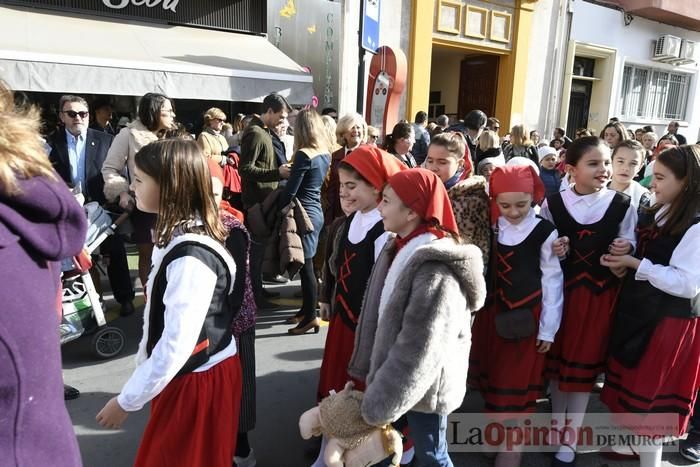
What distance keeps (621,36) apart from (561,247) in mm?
15414

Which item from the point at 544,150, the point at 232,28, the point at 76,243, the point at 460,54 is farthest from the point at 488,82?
the point at 76,243

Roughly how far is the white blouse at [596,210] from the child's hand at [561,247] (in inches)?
7.2

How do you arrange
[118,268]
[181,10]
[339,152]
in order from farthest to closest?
[181,10] → [339,152] → [118,268]

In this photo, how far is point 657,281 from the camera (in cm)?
229

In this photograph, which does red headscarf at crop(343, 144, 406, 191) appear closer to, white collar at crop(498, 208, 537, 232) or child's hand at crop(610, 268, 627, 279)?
white collar at crop(498, 208, 537, 232)

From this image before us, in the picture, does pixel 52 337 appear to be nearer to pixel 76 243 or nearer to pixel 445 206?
pixel 76 243

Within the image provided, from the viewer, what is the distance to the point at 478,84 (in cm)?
1384

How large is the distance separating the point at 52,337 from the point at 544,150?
5.47 metres

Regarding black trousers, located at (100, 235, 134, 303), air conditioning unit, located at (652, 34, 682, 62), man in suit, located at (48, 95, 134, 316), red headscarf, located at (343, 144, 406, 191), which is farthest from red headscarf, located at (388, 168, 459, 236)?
air conditioning unit, located at (652, 34, 682, 62)

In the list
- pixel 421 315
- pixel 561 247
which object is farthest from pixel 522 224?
pixel 421 315

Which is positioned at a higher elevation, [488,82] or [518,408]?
[488,82]

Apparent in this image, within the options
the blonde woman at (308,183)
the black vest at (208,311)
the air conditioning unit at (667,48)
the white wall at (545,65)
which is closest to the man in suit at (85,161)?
the blonde woman at (308,183)

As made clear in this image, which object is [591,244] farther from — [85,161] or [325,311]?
[85,161]

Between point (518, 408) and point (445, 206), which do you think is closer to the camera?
point (445, 206)
